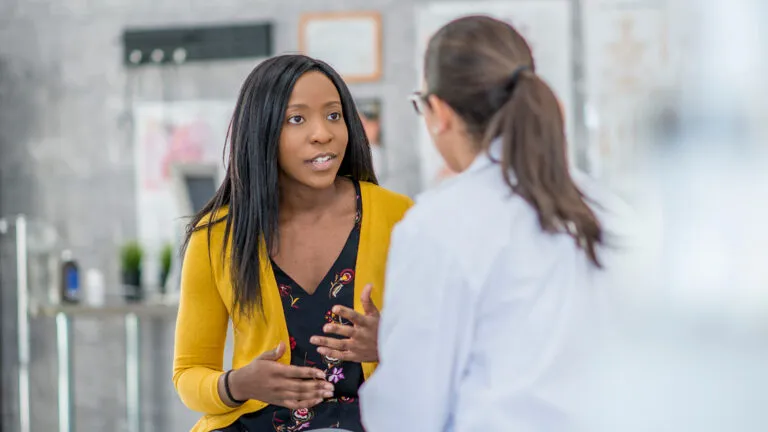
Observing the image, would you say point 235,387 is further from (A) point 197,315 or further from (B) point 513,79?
(B) point 513,79

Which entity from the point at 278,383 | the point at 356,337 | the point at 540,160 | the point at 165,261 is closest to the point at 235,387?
the point at 278,383

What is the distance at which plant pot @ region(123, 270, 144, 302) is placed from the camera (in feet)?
12.1

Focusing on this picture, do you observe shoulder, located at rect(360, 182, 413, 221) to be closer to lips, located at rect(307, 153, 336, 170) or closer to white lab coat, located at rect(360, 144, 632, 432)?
lips, located at rect(307, 153, 336, 170)

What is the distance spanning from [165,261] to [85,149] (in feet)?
2.39

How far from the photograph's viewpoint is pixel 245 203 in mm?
1519

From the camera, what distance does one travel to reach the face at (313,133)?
1.45 m

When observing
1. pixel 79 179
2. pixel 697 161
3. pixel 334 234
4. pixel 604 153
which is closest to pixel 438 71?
pixel 334 234

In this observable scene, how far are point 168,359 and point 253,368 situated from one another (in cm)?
271

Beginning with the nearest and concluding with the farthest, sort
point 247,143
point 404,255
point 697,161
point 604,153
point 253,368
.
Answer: point 404,255, point 253,368, point 247,143, point 604,153, point 697,161

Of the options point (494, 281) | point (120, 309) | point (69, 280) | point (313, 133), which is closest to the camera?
point (494, 281)

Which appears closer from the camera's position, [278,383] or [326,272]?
[278,383]

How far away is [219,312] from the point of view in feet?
5.10

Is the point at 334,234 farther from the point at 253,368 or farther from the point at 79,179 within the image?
the point at 79,179

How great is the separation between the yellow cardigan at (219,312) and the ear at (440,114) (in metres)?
0.39
